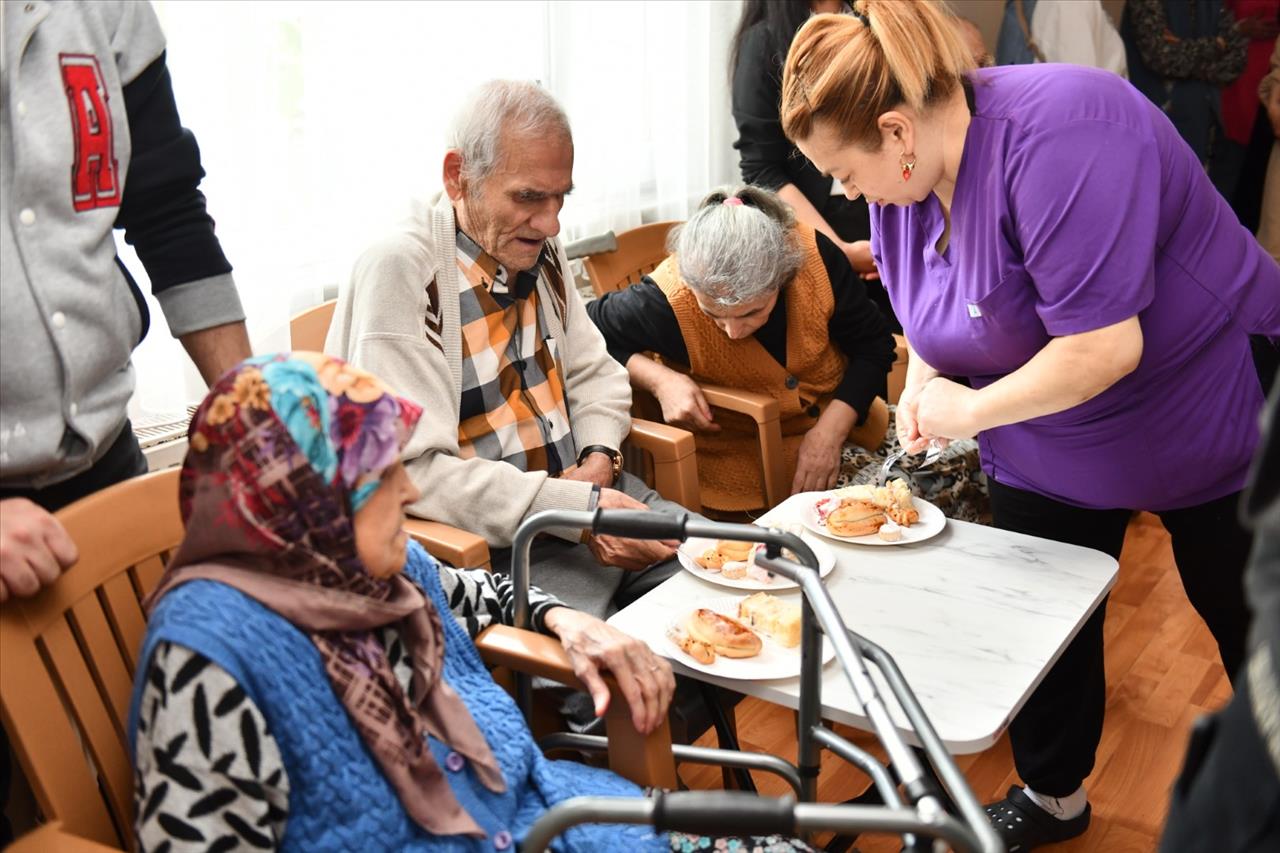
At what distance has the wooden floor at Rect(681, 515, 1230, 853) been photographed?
2293mm

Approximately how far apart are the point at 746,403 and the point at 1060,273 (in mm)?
1018

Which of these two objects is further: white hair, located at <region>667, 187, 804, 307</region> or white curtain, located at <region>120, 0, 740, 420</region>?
white hair, located at <region>667, 187, 804, 307</region>

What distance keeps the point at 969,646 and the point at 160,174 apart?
1.27 m

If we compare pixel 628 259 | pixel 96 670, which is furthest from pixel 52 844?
pixel 628 259

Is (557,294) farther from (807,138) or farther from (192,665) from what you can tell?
(192,665)

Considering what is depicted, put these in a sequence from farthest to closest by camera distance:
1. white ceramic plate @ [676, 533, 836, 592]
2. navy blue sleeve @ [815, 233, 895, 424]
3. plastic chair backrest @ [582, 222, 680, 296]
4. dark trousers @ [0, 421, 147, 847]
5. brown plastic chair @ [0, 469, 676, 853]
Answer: plastic chair backrest @ [582, 222, 680, 296] < navy blue sleeve @ [815, 233, 895, 424] < white ceramic plate @ [676, 533, 836, 592] < dark trousers @ [0, 421, 147, 847] < brown plastic chair @ [0, 469, 676, 853]

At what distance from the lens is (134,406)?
214 centimetres

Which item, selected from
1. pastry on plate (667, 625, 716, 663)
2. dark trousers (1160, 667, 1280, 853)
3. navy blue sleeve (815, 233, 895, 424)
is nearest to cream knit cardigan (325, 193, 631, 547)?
pastry on plate (667, 625, 716, 663)

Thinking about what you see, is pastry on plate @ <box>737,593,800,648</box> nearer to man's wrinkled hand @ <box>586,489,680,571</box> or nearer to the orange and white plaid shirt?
man's wrinkled hand @ <box>586,489,680,571</box>

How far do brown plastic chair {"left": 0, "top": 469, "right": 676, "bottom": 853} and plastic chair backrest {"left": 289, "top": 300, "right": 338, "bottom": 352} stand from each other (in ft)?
2.56

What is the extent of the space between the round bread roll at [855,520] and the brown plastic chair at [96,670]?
1.83 ft

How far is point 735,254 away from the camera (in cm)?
244

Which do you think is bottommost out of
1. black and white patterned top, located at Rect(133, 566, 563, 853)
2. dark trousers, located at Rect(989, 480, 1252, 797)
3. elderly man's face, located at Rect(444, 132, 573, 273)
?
dark trousers, located at Rect(989, 480, 1252, 797)

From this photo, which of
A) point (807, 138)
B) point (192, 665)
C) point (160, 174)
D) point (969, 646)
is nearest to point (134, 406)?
point (160, 174)
